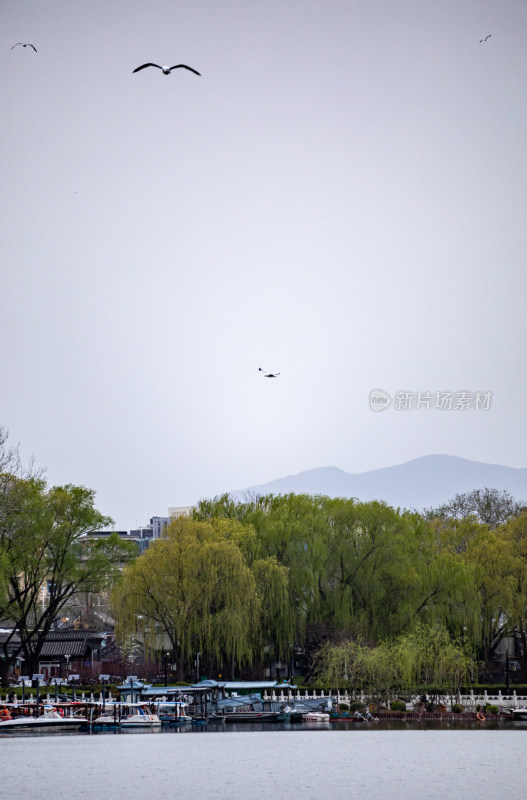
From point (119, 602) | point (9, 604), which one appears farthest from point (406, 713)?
point (9, 604)

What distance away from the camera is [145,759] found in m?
35.6

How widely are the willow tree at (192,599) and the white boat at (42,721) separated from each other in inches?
233

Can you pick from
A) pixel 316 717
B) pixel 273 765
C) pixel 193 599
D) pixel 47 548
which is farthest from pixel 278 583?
pixel 273 765

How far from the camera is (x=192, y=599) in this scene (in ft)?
182

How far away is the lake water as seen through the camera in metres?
28.0

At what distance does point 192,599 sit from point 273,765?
890 inches

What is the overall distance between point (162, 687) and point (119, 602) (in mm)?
5185

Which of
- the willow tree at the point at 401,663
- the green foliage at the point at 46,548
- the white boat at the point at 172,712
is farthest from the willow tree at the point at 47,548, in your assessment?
the willow tree at the point at 401,663

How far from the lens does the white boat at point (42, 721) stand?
157ft

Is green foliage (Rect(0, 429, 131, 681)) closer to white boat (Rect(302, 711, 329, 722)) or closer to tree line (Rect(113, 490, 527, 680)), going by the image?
tree line (Rect(113, 490, 527, 680))

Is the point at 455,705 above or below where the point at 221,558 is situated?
below

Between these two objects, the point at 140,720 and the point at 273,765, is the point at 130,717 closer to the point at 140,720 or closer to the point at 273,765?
the point at 140,720

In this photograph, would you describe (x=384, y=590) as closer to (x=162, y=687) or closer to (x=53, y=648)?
(x=162, y=687)

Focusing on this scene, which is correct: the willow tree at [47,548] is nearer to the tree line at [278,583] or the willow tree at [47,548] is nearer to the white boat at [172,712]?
the tree line at [278,583]
